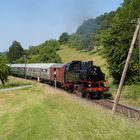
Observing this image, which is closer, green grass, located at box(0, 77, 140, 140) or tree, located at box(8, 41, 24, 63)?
green grass, located at box(0, 77, 140, 140)

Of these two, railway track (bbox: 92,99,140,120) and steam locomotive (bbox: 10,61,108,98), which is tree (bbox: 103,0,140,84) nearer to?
steam locomotive (bbox: 10,61,108,98)

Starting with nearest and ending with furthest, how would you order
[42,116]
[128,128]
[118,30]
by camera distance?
[128,128] < [42,116] < [118,30]

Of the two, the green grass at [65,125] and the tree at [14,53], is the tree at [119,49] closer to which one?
the green grass at [65,125]

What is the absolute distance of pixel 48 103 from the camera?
31141mm

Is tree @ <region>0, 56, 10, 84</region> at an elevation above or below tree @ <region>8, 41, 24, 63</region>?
below

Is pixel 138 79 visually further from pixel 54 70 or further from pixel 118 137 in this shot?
pixel 118 137

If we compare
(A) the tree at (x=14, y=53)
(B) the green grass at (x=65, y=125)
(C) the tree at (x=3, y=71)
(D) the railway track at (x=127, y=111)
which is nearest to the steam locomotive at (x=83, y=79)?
(D) the railway track at (x=127, y=111)

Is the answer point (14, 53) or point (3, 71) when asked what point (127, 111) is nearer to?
point (3, 71)

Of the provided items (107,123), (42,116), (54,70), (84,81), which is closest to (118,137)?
(107,123)

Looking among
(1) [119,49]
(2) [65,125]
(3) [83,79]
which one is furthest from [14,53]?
(2) [65,125]

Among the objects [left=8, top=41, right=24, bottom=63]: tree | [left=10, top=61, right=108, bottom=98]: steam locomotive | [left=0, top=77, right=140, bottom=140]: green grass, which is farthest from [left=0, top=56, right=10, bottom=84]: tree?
[left=8, top=41, right=24, bottom=63]: tree

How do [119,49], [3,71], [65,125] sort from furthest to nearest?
[3,71], [119,49], [65,125]

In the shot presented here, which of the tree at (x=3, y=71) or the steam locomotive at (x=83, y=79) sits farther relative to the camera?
the tree at (x=3, y=71)

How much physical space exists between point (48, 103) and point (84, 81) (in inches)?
307
